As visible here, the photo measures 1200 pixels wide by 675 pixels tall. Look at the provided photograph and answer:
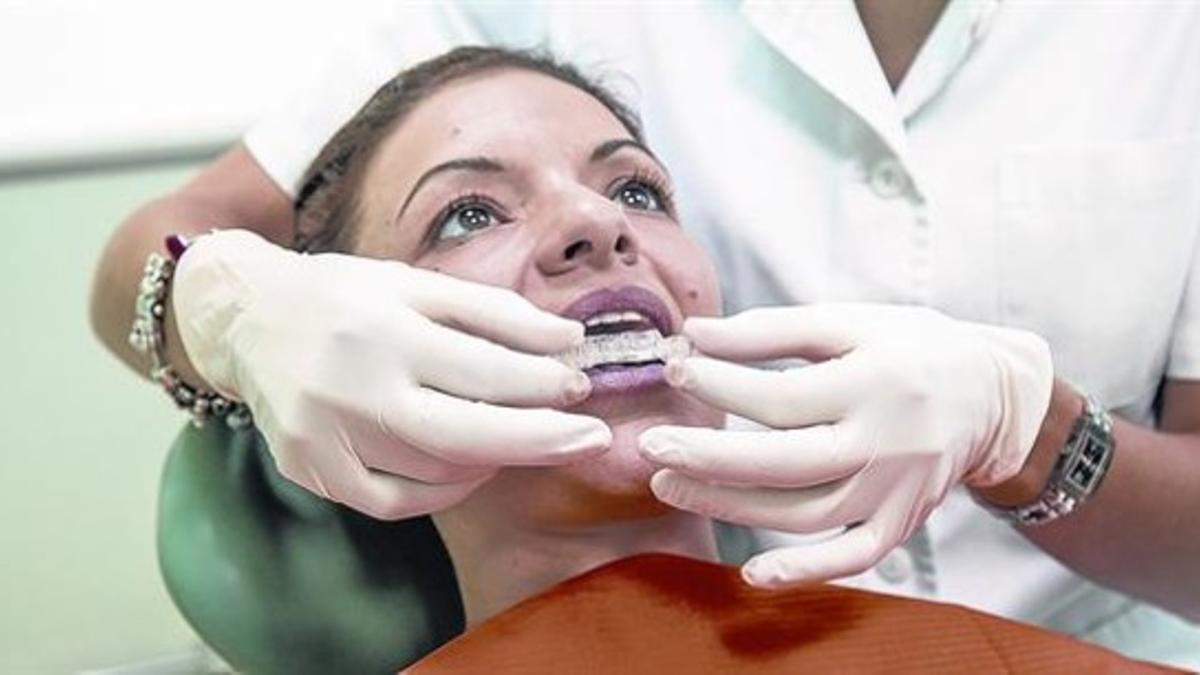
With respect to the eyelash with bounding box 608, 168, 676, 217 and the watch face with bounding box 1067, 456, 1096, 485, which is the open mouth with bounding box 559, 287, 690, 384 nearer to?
the eyelash with bounding box 608, 168, 676, 217

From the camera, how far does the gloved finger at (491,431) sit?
→ 875 millimetres

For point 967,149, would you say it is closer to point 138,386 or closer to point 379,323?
point 379,323

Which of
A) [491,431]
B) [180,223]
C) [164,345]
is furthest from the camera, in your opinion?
[180,223]

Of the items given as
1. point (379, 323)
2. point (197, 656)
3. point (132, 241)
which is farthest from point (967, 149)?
point (197, 656)

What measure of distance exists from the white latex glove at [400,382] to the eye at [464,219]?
113 mm

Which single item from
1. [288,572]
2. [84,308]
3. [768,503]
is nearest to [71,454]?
[84,308]

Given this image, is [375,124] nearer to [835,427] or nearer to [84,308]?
[835,427]

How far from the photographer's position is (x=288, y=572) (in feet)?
3.89

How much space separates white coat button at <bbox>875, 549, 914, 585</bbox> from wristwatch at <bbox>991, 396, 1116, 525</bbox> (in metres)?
0.17

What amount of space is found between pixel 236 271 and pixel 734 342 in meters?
0.35

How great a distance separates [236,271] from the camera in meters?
1.04

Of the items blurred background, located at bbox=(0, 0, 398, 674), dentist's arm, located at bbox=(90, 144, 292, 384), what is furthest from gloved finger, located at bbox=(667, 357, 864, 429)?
blurred background, located at bbox=(0, 0, 398, 674)

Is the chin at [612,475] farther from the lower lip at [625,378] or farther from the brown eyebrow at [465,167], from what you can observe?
the brown eyebrow at [465,167]

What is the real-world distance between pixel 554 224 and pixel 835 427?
9.7 inches
